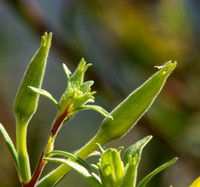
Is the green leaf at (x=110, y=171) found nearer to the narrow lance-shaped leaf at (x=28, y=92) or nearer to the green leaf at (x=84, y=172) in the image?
the green leaf at (x=84, y=172)

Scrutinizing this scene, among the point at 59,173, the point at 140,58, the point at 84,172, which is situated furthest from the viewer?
the point at 140,58

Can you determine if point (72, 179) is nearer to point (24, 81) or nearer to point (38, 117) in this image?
point (38, 117)

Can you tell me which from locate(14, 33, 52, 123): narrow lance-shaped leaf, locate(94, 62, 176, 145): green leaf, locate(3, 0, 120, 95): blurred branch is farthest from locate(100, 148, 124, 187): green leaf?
locate(3, 0, 120, 95): blurred branch

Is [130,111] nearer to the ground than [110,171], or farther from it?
farther from it

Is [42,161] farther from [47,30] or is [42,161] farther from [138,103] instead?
[47,30]

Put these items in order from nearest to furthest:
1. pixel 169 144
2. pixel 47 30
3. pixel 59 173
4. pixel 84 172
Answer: pixel 84 172, pixel 59 173, pixel 169 144, pixel 47 30

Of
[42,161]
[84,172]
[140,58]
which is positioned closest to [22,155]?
[42,161]

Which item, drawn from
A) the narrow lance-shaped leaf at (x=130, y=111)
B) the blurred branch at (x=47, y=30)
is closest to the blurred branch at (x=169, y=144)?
the blurred branch at (x=47, y=30)
